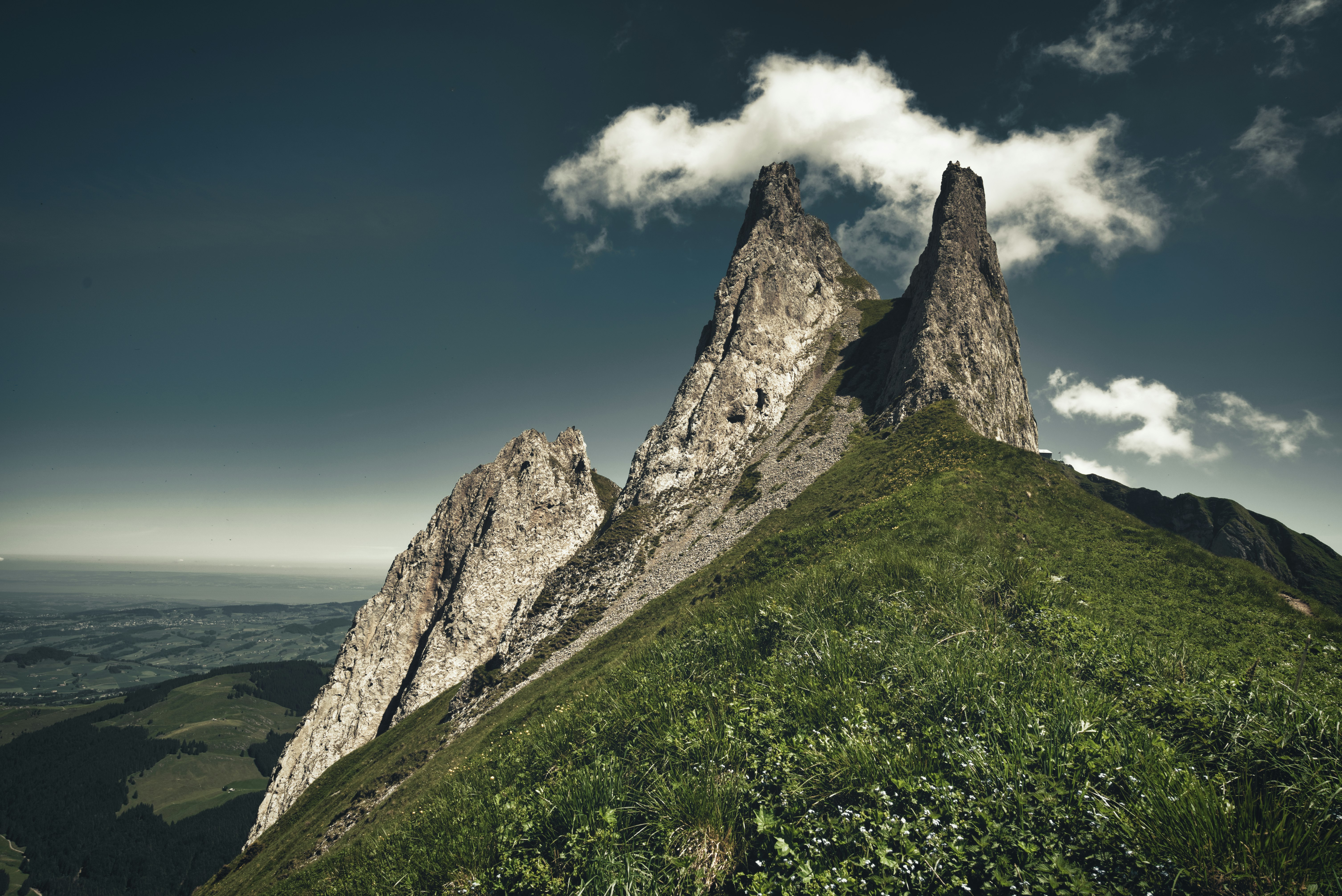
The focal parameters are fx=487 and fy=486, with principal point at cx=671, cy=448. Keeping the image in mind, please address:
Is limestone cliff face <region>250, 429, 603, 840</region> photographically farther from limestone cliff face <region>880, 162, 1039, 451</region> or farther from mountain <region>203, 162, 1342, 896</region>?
limestone cliff face <region>880, 162, 1039, 451</region>

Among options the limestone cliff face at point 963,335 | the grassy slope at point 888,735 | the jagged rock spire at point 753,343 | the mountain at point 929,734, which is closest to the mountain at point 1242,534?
the limestone cliff face at point 963,335

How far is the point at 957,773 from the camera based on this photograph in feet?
20.6

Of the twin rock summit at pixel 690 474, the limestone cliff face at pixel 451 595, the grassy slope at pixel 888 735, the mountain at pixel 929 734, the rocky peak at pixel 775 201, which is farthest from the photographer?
the rocky peak at pixel 775 201

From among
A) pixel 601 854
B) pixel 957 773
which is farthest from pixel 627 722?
pixel 957 773

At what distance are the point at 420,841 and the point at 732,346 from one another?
231ft

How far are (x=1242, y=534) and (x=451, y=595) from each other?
571 ft

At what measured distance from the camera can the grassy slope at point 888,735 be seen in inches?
224

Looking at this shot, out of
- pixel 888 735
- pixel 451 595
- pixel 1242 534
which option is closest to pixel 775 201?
pixel 451 595

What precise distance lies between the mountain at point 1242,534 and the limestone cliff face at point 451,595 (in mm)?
119516

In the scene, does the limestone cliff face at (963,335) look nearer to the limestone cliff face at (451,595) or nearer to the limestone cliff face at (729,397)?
the limestone cliff face at (729,397)

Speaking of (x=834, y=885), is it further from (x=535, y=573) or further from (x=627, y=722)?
(x=535, y=573)

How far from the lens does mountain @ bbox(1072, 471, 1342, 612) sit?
110500mm

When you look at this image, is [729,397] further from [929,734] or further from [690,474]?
[929,734]

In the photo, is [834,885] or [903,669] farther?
[903,669]
